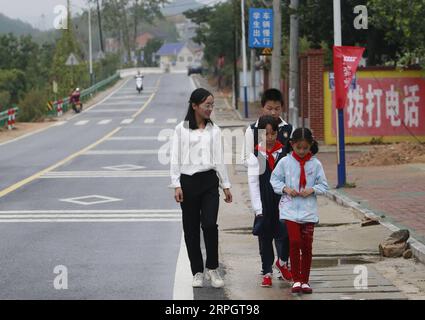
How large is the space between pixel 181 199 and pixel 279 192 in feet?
3.40

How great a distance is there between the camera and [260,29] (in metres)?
40.1

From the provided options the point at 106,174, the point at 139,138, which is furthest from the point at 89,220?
the point at 139,138

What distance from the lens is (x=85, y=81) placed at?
8788cm

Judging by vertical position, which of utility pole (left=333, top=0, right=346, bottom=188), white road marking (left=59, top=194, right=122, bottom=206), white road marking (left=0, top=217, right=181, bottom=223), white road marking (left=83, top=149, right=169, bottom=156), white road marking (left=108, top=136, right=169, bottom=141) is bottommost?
white road marking (left=108, top=136, right=169, bottom=141)

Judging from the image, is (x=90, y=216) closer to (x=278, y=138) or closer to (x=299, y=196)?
(x=278, y=138)

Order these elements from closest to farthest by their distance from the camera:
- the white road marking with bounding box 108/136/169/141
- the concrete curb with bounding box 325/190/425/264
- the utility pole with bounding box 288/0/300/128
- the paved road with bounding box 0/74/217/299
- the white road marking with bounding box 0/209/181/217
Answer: the paved road with bounding box 0/74/217/299 < the concrete curb with bounding box 325/190/425/264 < the white road marking with bounding box 0/209/181/217 < the utility pole with bounding box 288/0/300/128 < the white road marking with bounding box 108/136/169/141

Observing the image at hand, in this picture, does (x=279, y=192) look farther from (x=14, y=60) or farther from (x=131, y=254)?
(x=14, y=60)

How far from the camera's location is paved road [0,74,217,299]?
1006 centimetres

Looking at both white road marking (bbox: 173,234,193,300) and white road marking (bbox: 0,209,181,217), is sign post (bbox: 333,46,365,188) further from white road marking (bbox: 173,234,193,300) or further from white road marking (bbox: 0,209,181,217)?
white road marking (bbox: 173,234,193,300)

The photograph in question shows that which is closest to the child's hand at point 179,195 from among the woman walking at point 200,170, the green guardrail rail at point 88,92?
the woman walking at point 200,170

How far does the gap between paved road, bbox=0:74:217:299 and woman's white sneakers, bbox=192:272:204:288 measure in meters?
0.11

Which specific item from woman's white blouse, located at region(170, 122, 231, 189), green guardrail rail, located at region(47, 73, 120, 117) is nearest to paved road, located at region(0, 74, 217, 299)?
woman's white blouse, located at region(170, 122, 231, 189)

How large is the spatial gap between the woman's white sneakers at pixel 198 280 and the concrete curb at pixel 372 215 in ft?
8.19

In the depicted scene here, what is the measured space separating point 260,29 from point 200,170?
30706 mm
